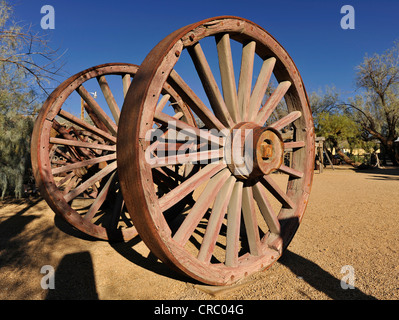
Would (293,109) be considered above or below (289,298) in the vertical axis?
above

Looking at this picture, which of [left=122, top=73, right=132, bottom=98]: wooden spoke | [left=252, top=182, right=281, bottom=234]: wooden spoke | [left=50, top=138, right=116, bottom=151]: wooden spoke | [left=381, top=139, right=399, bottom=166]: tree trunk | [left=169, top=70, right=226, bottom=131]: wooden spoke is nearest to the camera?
[left=169, top=70, right=226, bottom=131]: wooden spoke

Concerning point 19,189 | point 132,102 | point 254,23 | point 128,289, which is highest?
point 254,23

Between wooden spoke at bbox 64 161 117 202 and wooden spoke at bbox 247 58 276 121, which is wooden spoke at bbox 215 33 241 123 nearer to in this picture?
wooden spoke at bbox 247 58 276 121

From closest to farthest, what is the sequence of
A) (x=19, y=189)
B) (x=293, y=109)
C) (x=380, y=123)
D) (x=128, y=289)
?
(x=128, y=289) < (x=293, y=109) < (x=19, y=189) < (x=380, y=123)

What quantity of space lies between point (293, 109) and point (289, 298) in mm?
1948

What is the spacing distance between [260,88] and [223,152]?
2.77ft

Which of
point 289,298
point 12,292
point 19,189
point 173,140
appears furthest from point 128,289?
point 19,189

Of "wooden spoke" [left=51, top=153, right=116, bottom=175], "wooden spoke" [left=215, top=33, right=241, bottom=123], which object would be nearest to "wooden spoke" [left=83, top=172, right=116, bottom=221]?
"wooden spoke" [left=51, top=153, right=116, bottom=175]

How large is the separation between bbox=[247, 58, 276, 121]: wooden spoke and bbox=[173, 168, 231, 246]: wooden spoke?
0.70 meters

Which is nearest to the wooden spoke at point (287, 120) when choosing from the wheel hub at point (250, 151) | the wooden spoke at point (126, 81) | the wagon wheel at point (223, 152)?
the wagon wheel at point (223, 152)

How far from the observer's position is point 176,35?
6.02 ft

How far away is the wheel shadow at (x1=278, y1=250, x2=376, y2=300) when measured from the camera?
6.97 ft

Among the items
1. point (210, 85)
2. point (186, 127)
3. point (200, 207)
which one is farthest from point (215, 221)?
point (210, 85)
